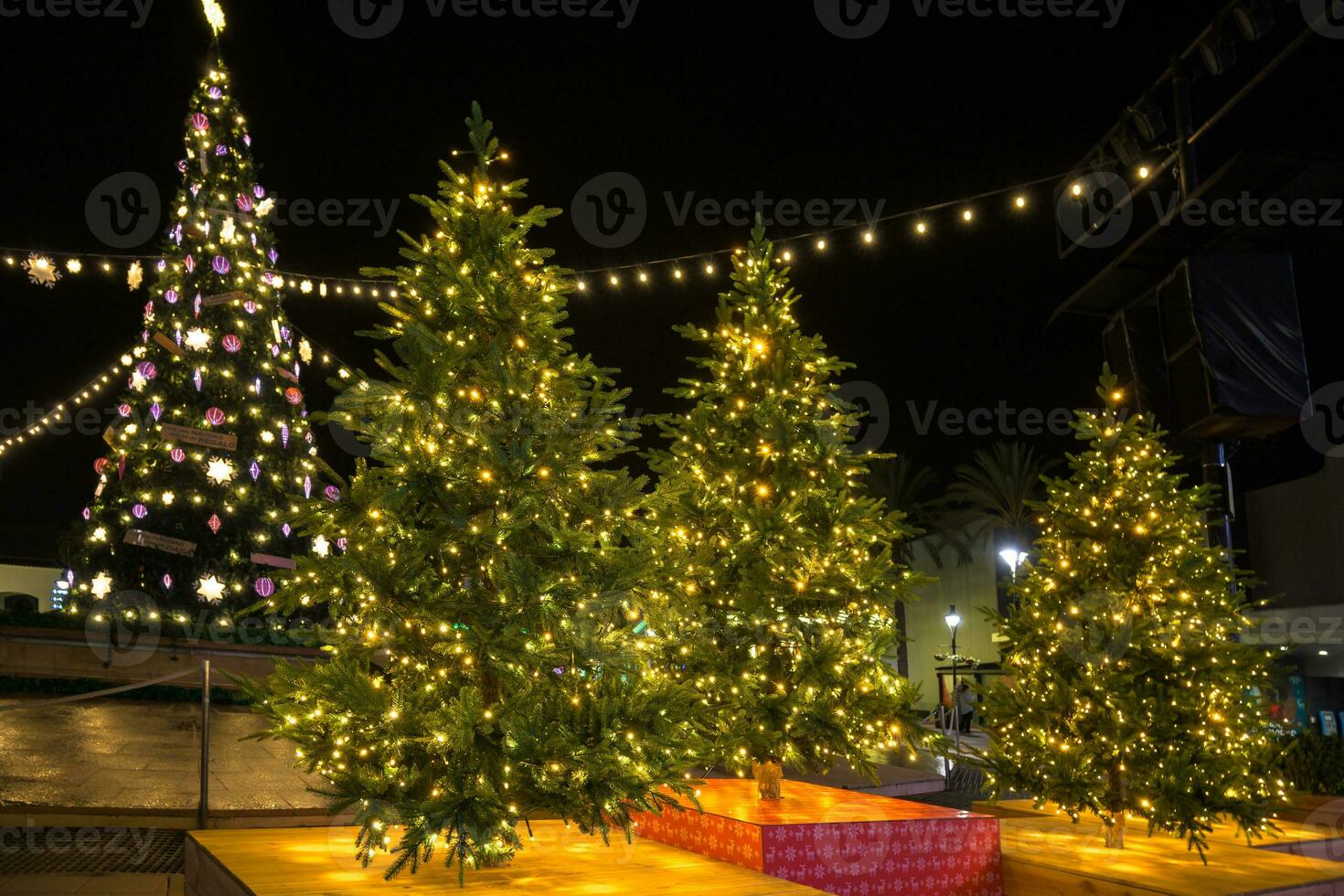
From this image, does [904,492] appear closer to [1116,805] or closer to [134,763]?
[1116,805]

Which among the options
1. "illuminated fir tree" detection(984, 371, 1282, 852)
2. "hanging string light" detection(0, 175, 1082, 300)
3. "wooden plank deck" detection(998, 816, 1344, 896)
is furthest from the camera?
"hanging string light" detection(0, 175, 1082, 300)

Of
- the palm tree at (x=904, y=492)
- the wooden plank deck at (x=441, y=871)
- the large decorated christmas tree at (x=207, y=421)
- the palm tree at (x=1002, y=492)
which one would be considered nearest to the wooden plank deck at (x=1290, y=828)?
the wooden plank deck at (x=441, y=871)

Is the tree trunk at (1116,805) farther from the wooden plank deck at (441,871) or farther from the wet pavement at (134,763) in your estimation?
the wet pavement at (134,763)

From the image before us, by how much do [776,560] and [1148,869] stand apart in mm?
3251

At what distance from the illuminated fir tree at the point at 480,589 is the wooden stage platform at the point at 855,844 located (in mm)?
1211

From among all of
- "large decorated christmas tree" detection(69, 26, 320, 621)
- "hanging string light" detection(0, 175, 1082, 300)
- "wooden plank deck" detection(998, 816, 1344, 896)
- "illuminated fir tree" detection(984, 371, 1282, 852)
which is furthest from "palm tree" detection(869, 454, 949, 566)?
"wooden plank deck" detection(998, 816, 1344, 896)

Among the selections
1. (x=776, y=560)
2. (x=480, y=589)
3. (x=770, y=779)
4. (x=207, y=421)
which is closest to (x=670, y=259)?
(x=776, y=560)

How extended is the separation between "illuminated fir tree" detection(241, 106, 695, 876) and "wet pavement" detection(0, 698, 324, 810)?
3.92 ft

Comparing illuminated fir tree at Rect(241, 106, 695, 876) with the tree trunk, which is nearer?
illuminated fir tree at Rect(241, 106, 695, 876)

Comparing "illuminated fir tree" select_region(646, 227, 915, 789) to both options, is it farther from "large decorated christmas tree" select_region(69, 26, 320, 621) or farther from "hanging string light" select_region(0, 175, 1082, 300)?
"large decorated christmas tree" select_region(69, 26, 320, 621)

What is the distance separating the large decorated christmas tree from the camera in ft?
46.7

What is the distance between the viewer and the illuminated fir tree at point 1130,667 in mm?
7066

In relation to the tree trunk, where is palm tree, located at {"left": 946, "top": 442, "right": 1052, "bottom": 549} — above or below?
above

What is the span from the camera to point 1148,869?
6449 millimetres
